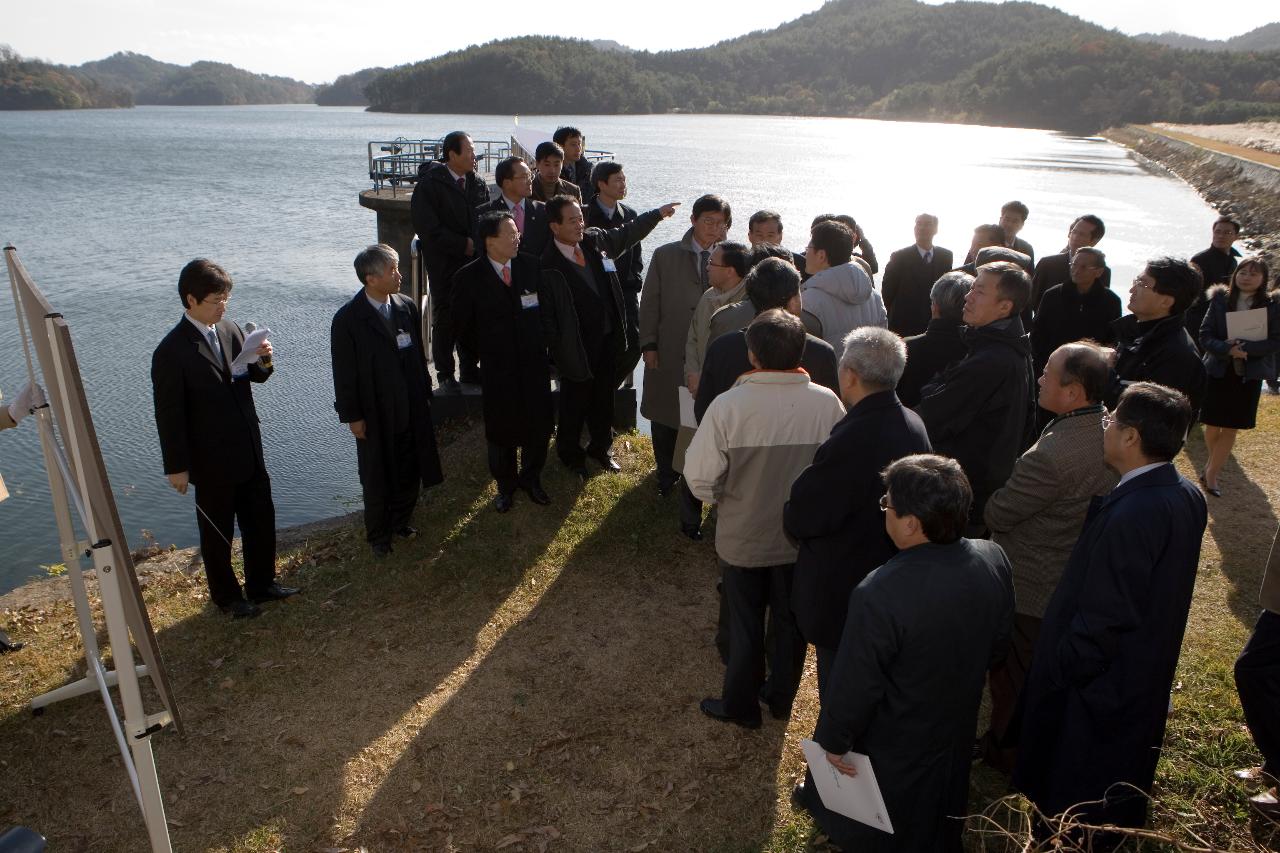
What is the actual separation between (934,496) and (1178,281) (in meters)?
3.09

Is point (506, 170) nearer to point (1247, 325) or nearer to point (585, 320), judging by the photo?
point (585, 320)

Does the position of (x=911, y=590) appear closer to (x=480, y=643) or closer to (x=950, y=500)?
(x=950, y=500)

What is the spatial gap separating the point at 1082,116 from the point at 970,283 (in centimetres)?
11105

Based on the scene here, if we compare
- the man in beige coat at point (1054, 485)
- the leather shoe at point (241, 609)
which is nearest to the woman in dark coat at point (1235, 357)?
the man in beige coat at point (1054, 485)

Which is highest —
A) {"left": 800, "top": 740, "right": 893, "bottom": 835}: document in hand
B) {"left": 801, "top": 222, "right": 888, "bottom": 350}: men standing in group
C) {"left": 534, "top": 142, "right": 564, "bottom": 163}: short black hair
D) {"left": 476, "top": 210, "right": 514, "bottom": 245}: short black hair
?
{"left": 534, "top": 142, "right": 564, "bottom": 163}: short black hair

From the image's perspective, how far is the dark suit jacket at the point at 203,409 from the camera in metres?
4.56

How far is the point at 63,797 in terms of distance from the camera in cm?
389

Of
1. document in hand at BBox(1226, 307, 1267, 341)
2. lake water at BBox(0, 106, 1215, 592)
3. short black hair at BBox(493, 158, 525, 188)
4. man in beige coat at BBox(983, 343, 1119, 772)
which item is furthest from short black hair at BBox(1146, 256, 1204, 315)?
lake water at BBox(0, 106, 1215, 592)

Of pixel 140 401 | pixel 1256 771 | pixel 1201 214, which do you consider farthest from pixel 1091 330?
pixel 1201 214

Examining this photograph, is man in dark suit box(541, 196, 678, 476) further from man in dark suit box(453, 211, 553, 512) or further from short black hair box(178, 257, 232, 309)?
short black hair box(178, 257, 232, 309)

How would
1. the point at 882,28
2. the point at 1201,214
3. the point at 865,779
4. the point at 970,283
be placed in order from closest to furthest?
the point at 865,779 < the point at 970,283 < the point at 1201,214 < the point at 882,28

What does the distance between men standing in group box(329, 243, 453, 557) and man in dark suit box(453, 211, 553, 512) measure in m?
0.38

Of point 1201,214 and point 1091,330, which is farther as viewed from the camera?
point 1201,214

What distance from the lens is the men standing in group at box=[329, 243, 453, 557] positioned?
17.1 ft
